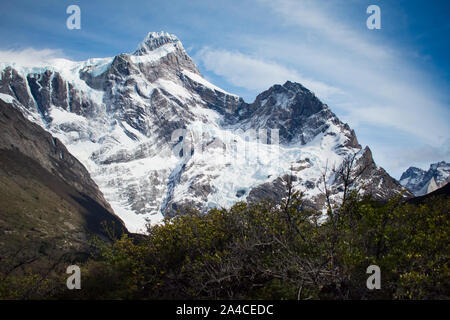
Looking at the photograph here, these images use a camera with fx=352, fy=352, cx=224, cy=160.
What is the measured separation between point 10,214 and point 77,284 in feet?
619

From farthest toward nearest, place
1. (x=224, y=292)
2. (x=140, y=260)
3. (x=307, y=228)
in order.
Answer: (x=307, y=228) < (x=140, y=260) < (x=224, y=292)

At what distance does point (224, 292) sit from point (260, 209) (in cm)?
785

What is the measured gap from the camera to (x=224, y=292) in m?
18.9

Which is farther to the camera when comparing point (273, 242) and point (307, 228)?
point (307, 228)
